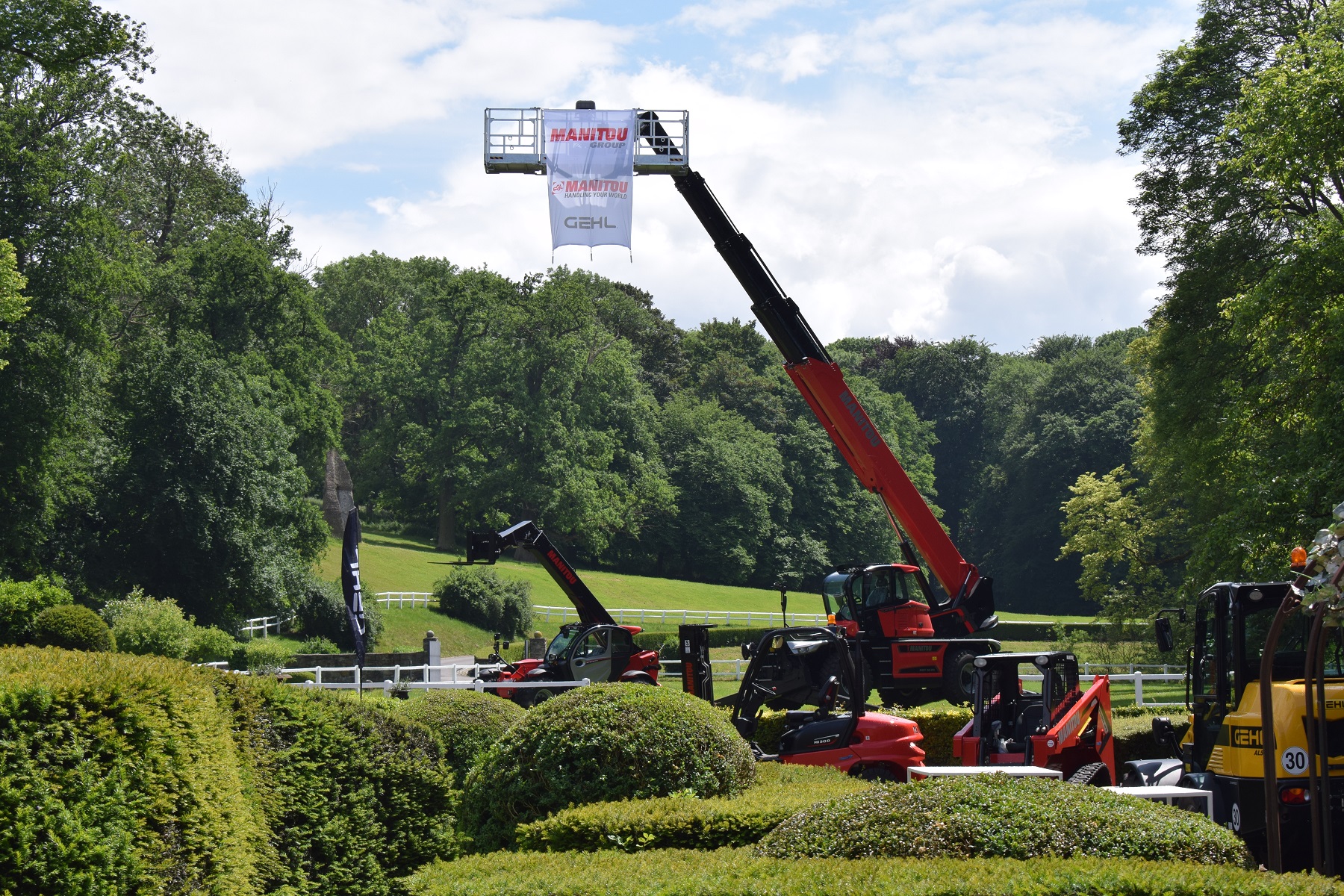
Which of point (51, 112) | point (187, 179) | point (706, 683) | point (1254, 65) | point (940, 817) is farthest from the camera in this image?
point (187, 179)

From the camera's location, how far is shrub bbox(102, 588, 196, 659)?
25281 mm

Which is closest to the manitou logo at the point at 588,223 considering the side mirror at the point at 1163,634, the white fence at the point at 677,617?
the side mirror at the point at 1163,634

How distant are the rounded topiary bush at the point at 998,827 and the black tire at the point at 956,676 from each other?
12.7 metres

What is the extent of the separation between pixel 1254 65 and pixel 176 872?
2880 centimetres

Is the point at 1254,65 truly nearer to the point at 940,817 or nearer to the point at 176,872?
the point at 940,817

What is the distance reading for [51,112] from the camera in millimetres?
32656

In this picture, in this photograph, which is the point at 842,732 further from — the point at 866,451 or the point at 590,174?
the point at 590,174

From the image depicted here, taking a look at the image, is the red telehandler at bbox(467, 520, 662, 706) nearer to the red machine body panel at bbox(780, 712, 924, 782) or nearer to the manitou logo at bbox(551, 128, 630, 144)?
the manitou logo at bbox(551, 128, 630, 144)

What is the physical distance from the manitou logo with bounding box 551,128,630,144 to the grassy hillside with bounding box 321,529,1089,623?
109ft

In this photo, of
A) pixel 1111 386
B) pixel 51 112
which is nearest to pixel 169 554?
pixel 51 112

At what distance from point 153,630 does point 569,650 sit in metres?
11.1

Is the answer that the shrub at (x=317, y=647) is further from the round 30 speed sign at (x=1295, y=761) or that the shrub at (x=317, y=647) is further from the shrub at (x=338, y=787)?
the round 30 speed sign at (x=1295, y=761)

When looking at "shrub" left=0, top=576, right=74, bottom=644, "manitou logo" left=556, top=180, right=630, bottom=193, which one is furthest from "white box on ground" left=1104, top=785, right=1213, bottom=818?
"shrub" left=0, top=576, right=74, bottom=644

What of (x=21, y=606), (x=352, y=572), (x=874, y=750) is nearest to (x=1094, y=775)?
(x=874, y=750)
